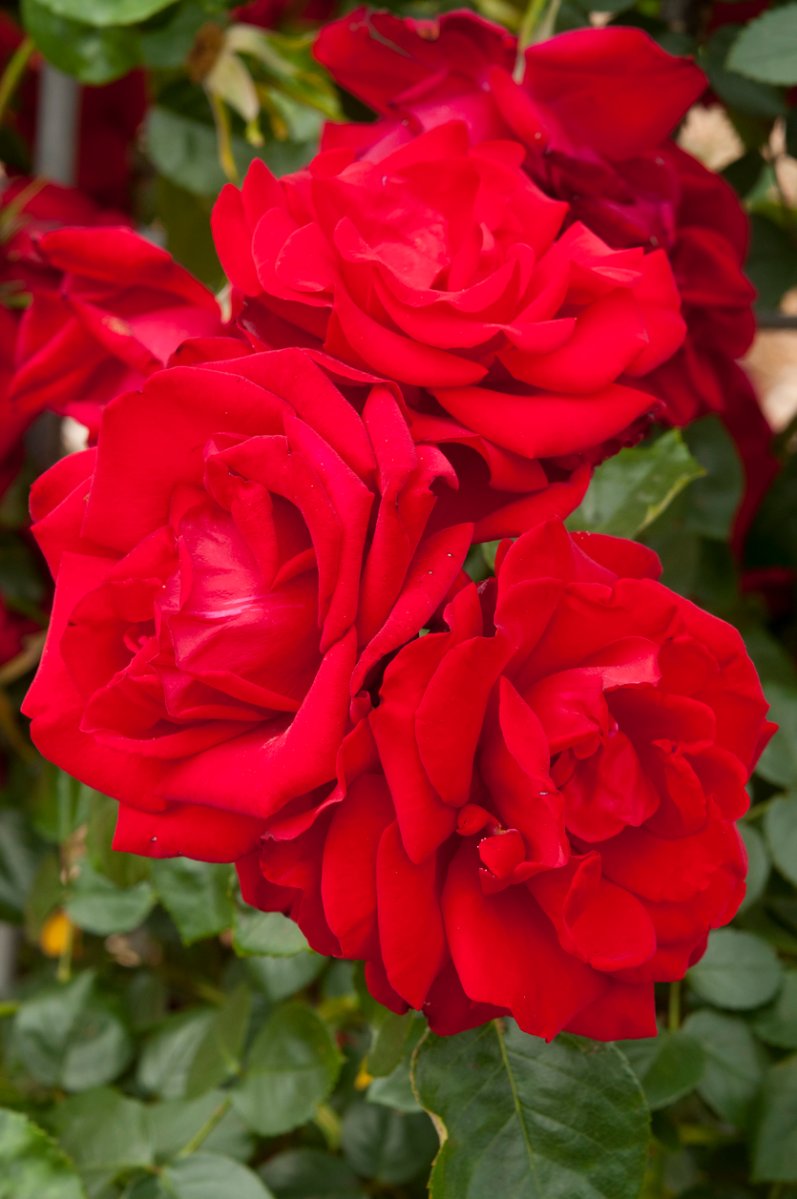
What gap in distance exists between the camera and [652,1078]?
485 millimetres

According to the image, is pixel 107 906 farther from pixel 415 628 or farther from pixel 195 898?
pixel 415 628

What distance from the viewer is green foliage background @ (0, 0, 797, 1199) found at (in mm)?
380

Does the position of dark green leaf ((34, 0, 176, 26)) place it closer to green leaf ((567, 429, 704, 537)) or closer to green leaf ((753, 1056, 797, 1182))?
green leaf ((567, 429, 704, 537))

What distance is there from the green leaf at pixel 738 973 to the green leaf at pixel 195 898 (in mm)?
220

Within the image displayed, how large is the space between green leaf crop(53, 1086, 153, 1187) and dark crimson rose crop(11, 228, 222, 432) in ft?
1.12

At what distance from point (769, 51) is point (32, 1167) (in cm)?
55

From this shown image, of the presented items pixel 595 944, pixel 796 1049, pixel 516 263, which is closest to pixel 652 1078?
pixel 796 1049

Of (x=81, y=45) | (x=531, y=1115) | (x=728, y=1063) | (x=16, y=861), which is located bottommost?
(x=16, y=861)

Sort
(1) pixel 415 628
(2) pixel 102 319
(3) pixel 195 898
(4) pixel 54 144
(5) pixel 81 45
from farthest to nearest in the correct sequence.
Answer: (4) pixel 54 144 → (5) pixel 81 45 → (3) pixel 195 898 → (2) pixel 102 319 → (1) pixel 415 628

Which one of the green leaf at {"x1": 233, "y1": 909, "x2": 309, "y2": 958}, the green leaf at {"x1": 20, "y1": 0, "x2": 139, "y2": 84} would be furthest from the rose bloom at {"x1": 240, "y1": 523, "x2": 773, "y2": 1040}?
the green leaf at {"x1": 20, "y1": 0, "x2": 139, "y2": 84}

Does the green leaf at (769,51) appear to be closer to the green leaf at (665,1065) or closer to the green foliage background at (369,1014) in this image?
the green foliage background at (369,1014)

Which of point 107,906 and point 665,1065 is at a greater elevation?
point 665,1065

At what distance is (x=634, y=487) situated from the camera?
0.49 meters

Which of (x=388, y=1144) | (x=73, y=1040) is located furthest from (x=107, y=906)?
(x=388, y=1144)
